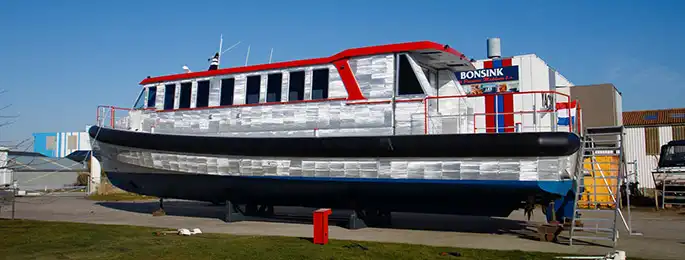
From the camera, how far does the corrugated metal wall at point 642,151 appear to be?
2941 cm

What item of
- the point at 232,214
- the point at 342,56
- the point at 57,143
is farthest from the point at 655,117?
the point at 57,143

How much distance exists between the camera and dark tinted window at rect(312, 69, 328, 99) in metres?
13.1

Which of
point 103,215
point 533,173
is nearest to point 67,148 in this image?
point 103,215

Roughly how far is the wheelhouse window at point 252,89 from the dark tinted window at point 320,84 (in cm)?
156

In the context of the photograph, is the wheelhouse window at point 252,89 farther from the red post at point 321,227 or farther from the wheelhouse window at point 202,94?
the red post at point 321,227

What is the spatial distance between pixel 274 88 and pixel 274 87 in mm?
27

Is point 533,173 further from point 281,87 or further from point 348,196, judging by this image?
point 281,87

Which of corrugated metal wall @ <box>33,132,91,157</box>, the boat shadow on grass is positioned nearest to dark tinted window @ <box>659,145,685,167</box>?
the boat shadow on grass

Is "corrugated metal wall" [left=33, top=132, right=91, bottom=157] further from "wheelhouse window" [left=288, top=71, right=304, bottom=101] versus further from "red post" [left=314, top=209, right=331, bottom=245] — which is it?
"red post" [left=314, top=209, right=331, bottom=245]

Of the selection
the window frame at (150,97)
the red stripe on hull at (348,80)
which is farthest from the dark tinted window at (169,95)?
the red stripe on hull at (348,80)

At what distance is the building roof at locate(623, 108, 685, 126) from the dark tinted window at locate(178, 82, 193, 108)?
2936cm

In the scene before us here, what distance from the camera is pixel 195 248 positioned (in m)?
9.60

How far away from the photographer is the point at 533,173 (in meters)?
10.5

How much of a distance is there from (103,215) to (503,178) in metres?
12.6
